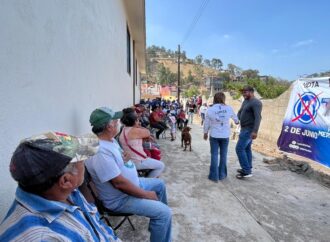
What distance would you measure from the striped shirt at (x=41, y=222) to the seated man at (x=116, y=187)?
0.86 meters

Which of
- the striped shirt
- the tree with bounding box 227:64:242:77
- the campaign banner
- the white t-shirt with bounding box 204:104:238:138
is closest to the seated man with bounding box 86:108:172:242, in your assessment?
the striped shirt

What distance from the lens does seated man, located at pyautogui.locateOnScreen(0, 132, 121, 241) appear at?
1.00 metres

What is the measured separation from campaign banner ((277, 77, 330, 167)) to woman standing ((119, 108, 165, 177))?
3616 millimetres

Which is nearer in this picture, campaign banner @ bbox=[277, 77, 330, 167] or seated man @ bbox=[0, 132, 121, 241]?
seated man @ bbox=[0, 132, 121, 241]

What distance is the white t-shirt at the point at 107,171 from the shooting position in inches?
82.1

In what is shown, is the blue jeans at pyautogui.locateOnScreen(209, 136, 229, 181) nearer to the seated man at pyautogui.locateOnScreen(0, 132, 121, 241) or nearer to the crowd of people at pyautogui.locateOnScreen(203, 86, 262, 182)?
the crowd of people at pyautogui.locateOnScreen(203, 86, 262, 182)

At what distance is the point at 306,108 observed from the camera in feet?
18.0

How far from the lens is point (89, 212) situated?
1429 mm

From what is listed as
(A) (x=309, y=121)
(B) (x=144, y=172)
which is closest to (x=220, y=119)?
(B) (x=144, y=172)

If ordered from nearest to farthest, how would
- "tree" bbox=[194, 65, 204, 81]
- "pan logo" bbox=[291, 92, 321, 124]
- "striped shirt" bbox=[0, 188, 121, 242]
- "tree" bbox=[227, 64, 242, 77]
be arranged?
"striped shirt" bbox=[0, 188, 121, 242]
"pan logo" bbox=[291, 92, 321, 124]
"tree" bbox=[227, 64, 242, 77]
"tree" bbox=[194, 65, 204, 81]

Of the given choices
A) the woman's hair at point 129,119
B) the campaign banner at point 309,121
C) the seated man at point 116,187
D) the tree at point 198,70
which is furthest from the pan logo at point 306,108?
the tree at point 198,70

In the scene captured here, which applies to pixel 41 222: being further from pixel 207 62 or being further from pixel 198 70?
pixel 207 62

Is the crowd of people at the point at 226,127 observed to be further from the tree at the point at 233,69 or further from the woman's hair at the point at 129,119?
the tree at the point at 233,69

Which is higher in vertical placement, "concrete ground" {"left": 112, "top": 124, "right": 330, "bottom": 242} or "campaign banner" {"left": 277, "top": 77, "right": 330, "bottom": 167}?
"campaign banner" {"left": 277, "top": 77, "right": 330, "bottom": 167}
